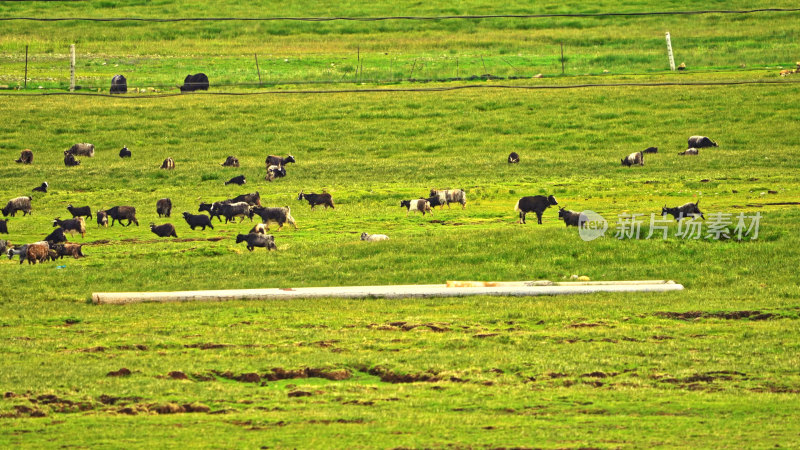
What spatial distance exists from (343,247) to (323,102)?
2600 centimetres

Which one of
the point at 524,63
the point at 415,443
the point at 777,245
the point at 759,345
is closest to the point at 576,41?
the point at 524,63

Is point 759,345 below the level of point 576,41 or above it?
below

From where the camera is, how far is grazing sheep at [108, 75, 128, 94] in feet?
171

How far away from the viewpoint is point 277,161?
37.0 metres

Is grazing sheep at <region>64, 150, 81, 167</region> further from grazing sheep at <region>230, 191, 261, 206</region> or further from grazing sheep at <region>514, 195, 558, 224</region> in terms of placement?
grazing sheep at <region>514, 195, 558, 224</region>

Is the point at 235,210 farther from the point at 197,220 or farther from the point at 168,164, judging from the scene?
the point at 168,164

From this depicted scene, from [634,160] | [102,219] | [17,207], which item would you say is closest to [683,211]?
[634,160]

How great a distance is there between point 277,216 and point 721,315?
13083 millimetres

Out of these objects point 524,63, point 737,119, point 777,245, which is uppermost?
point 524,63

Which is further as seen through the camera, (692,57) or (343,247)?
(692,57)

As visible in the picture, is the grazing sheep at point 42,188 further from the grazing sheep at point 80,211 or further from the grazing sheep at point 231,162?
the grazing sheep at point 231,162

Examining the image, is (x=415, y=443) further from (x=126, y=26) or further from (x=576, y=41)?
(x=126, y=26)

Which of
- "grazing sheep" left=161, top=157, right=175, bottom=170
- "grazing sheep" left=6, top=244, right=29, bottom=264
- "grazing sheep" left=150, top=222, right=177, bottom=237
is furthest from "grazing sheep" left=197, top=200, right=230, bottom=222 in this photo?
"grazing sheep" left=161, top=157, right=175, bottom=170

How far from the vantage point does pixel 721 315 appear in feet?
57.3
